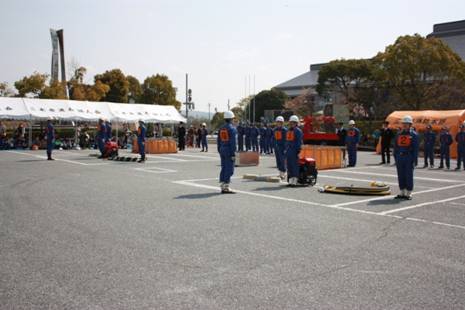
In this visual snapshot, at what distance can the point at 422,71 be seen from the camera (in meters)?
40.4

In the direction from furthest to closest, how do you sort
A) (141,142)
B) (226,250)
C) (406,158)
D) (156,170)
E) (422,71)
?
(422,71)
(141,142)
(156,170)
(406,158)
(226,250)

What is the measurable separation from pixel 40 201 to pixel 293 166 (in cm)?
728

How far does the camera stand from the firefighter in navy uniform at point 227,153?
41.2 feet

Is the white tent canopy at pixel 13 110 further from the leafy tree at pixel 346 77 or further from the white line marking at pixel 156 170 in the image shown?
the leafy tree at pixel 346 77

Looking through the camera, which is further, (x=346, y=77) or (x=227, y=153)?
(x=346, y=77)

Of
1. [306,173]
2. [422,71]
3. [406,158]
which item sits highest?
[422,71]

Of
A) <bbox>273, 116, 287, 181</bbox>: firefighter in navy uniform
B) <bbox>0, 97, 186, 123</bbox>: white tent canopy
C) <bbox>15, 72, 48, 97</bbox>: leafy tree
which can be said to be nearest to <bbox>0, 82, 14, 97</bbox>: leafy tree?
<bbox>15, 72, 48, 97</bbox>: leafy tree

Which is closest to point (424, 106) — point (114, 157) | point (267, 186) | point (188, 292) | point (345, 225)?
point (114, 157)

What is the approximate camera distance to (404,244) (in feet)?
23.6

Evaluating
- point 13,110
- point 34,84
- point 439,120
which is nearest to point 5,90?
point 34,84

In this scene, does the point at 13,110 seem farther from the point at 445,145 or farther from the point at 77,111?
the point at 445,145

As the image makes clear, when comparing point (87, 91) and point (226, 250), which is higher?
point (87, 91)

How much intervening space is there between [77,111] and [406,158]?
27.5 m

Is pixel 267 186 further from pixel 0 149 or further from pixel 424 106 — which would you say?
pixel 424 106
